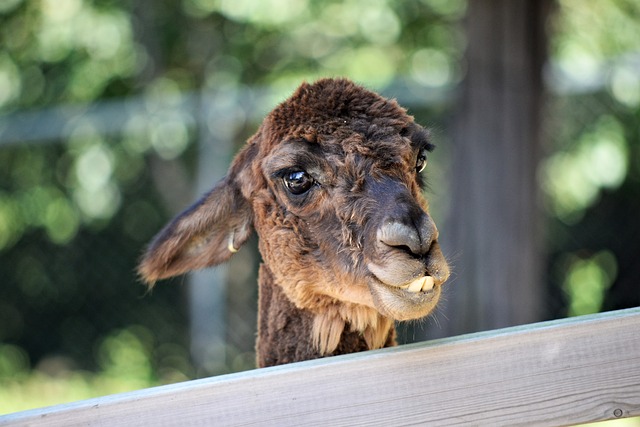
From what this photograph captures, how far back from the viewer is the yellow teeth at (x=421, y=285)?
2.62 meters

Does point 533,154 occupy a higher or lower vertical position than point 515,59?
lower

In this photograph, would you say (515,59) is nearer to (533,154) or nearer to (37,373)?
(533,154)

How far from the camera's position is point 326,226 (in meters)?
3.09

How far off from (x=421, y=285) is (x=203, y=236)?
1.38m

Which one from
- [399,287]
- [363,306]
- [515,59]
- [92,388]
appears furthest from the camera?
[92,388]

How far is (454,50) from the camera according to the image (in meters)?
10.2

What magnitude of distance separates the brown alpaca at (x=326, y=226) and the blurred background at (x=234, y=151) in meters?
2.81

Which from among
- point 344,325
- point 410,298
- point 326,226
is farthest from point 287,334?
point 410,298

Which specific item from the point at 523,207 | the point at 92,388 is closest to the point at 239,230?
the point at 523,207

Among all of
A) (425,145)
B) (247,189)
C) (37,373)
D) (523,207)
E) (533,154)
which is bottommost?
(37,373)

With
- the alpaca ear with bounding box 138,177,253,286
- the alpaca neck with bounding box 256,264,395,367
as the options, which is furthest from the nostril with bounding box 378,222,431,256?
the alpaca ear with bounding box 138,177,253,286

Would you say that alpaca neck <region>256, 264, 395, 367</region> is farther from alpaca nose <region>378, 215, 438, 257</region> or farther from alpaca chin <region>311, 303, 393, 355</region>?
alpaca nose <region>378, 215, 438, 257</region>

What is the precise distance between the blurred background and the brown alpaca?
9.23 ft

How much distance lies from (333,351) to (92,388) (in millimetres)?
5987
